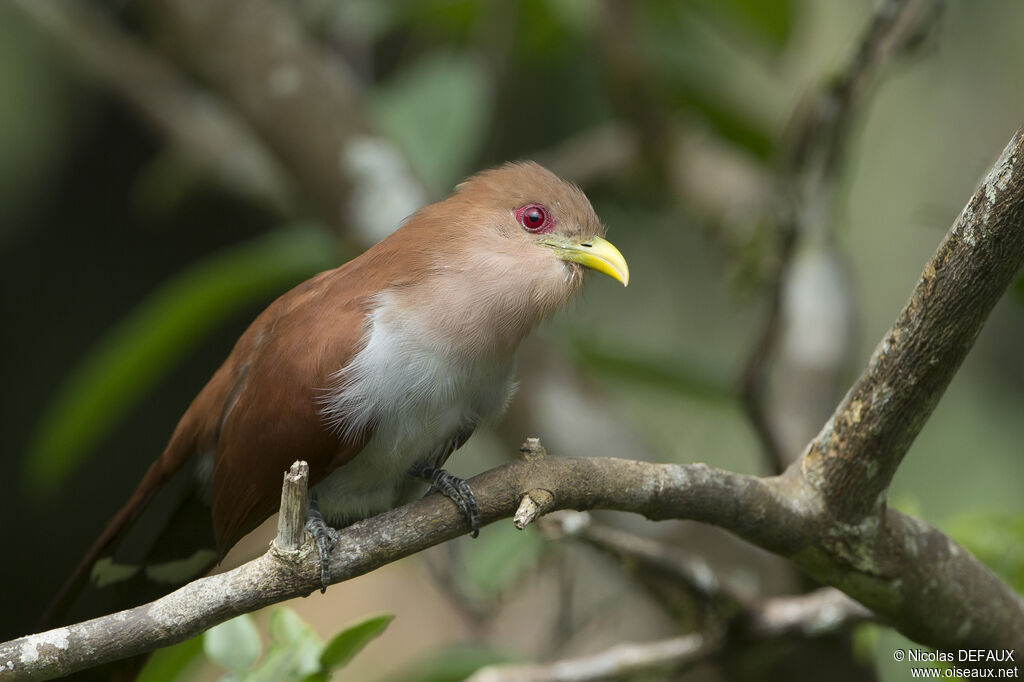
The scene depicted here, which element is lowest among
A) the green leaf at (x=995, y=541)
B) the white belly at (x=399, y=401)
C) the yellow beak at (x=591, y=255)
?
the white belly at (x=399, y=401)

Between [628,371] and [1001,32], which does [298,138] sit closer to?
[628,371]

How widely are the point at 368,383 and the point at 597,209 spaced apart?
7.56 feet

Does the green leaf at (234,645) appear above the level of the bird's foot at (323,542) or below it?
below

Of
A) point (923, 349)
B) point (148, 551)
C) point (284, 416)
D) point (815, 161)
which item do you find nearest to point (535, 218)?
point (284, 416)

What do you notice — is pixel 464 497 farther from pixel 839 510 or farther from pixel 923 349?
pixel 923 349

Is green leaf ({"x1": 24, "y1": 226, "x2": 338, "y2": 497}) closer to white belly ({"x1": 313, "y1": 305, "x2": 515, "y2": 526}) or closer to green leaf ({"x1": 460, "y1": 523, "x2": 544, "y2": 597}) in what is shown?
green leaf ({"x1": 460, "y1": 523, "x2": 544, "y2": 597})

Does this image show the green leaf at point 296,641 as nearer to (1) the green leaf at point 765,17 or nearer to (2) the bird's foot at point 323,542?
(2) the bird's foot at point 323,542

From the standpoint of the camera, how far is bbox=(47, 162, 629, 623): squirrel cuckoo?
67.2 inches

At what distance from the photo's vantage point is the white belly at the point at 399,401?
5.56 ft

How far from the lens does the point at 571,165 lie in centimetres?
369

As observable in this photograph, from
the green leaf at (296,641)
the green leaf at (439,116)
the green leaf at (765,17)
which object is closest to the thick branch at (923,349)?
the green leaf at (296,641)

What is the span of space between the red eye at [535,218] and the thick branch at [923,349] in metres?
0.62

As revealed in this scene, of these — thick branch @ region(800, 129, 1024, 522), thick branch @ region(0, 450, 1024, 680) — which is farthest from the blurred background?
thick branch @ region(800, 129, 1024, 522)

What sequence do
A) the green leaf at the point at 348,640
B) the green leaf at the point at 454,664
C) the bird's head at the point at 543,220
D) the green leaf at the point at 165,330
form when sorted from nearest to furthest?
1. the green leaf at the point at 348,640
2. the bird's head at the point at 543,220
3. the green leaf at the point at 454,664
4. the green leaf at the point at 165,330
